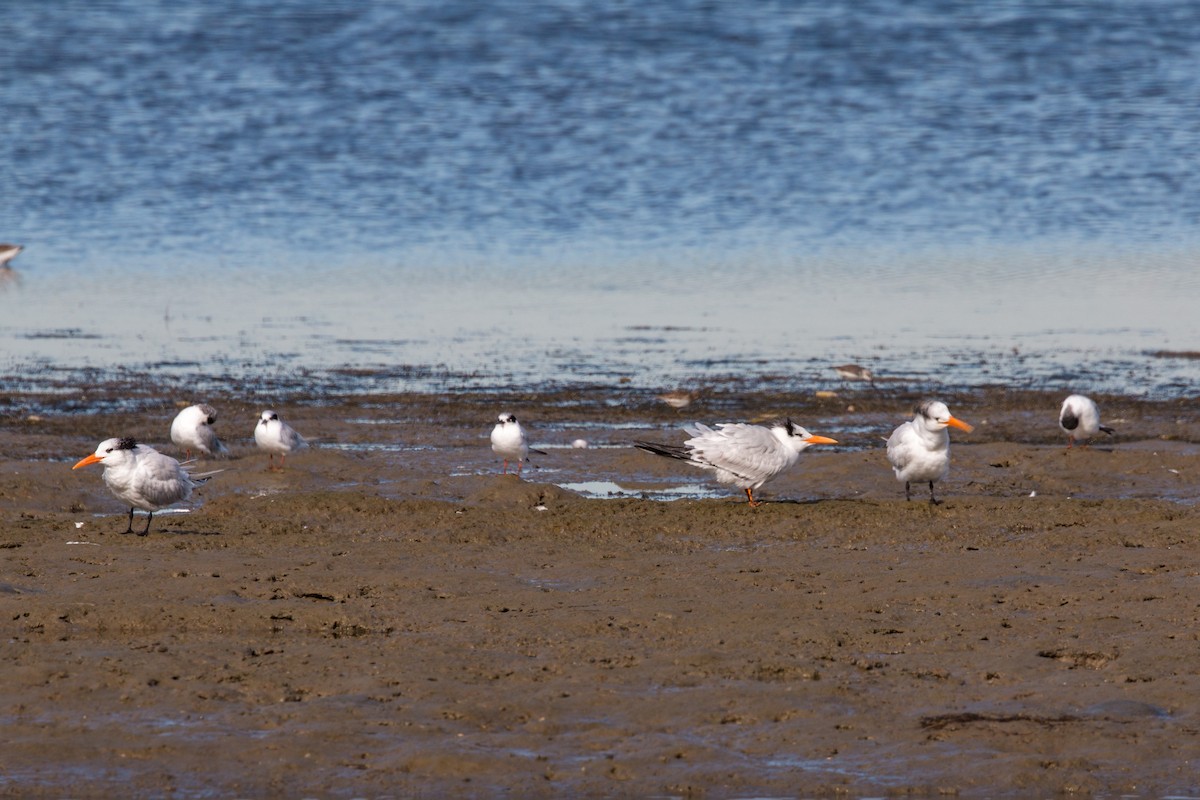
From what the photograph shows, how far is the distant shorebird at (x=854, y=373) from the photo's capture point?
17.5 metres

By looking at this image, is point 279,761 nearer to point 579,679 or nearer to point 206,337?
point 579,679

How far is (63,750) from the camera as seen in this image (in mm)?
6504

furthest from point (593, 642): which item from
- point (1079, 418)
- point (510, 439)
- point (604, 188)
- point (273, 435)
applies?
point (604, 188)

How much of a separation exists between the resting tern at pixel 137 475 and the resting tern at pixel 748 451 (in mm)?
3466

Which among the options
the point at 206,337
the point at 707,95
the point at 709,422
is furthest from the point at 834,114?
the point at 709,422

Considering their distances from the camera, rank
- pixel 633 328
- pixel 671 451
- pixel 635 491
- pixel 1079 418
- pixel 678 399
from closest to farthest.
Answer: pixel 671 451 → pixel 635 491 → pixel 1079 418 → pixel 678 399 → pixel 633 328

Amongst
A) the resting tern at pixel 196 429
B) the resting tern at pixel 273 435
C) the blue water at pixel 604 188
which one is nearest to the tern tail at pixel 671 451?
the resting tern at pixel 273 435

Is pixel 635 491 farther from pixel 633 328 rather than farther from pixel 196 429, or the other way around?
pixel 633 328

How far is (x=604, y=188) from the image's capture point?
115 ft

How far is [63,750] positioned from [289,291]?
1887 centimetres

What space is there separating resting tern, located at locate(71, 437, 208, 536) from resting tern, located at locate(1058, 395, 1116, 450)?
7.21m

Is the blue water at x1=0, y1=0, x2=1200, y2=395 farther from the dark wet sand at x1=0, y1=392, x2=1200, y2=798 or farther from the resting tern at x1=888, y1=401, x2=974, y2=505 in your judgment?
the dark wet sand at x1=0, y1=392, x2=1200, y2=798

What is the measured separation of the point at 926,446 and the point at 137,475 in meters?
5.29

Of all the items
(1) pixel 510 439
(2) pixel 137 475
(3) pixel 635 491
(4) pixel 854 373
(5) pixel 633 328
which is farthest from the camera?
(5) pixel 633 328
